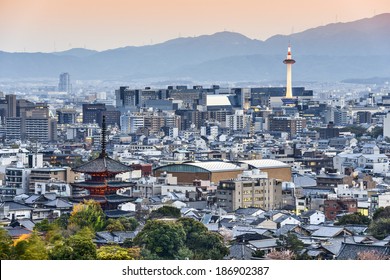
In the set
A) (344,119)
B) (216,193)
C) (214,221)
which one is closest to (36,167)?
(216,193)

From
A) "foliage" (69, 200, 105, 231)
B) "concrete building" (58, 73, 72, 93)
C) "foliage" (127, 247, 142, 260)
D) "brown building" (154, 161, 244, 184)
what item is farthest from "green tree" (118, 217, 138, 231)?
"concrete building" (58, 73, 72, 93)

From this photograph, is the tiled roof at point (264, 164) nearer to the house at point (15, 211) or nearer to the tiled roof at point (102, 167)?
the tiled roof at point (102, 167)

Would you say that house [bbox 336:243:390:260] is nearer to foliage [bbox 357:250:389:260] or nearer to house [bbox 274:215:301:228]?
foliage [bbox 357:250:389:260]

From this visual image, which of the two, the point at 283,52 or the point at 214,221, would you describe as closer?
the point at 214,221
